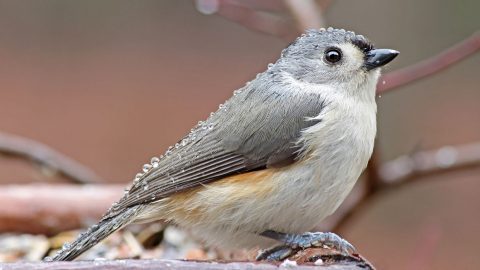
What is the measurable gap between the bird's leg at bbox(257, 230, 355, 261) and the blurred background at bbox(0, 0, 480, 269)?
16.8 feet

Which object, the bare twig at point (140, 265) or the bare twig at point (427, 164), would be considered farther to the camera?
the bare twig at point (427, 164)

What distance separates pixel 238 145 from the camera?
355cm

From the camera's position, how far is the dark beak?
3.66m

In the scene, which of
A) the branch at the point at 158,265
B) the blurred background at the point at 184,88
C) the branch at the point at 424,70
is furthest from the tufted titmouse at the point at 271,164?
the blurred background at the point at 184,88

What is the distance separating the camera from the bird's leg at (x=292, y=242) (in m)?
3.37

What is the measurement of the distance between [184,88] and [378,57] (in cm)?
829

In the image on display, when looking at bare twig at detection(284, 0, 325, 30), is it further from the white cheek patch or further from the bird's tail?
Answer: the bird's tail

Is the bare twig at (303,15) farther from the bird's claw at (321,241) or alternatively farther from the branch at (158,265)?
the branch at (158,265)

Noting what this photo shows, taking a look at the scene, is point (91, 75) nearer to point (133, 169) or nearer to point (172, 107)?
point (172, 107)

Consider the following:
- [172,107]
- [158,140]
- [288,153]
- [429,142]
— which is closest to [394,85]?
[288,153]

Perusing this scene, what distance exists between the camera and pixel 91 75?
11.9 m

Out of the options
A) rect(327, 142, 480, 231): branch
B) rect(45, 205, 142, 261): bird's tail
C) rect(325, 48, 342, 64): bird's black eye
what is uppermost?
rect(327, 142, 480, 231): branch

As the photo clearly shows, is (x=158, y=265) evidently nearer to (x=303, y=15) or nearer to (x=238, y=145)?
(x=238, y=145)

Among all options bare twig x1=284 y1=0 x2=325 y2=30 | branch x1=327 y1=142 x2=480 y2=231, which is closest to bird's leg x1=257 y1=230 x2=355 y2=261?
branch x1=327 y1=142 x2=480 y2=231
